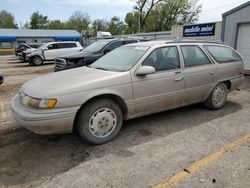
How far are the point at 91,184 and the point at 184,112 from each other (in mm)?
3118

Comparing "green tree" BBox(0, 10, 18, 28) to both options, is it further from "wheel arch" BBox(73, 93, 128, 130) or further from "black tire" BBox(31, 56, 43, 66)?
"wheel arch" BBox(73, 93, 128, 130)

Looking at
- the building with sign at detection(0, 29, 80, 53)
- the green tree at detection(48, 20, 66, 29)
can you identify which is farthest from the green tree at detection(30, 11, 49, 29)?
the building with sign at detection(0, 29, 80, 53)

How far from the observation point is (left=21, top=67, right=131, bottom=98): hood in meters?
3.29

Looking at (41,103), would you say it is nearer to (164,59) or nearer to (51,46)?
(164,59)

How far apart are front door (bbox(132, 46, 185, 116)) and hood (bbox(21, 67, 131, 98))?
370mm

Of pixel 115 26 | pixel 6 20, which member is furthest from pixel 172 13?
pixel 6 20

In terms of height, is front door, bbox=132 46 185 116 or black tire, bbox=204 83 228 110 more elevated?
front door, bbox=132 46 185 116

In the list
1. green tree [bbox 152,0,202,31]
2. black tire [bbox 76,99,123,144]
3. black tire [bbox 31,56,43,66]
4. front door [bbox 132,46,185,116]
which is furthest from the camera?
green tree [bbox 152,0,202,31]

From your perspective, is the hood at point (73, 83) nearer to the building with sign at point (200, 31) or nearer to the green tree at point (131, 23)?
the building with sign at point (200, 31)

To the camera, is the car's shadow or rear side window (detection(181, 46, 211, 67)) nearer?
the car's shadow

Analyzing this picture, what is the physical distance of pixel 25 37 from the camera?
45.3 meters

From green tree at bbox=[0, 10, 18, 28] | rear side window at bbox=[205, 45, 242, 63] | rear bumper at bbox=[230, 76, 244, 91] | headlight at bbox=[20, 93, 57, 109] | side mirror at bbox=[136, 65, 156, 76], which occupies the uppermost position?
green tree at bbox=[0, 10, 18, 28]

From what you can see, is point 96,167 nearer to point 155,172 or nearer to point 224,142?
point 155,172

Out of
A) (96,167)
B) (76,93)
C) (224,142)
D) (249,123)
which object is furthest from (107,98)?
(249,123)
